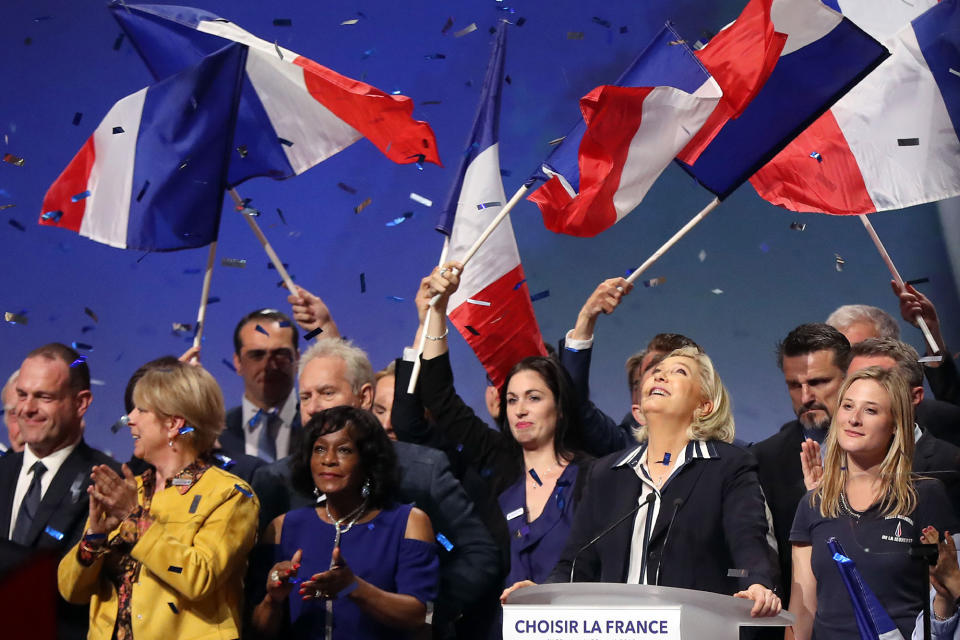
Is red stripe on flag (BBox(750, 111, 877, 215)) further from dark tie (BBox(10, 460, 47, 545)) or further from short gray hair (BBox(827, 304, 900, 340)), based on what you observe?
dark tie (BBox(10, 460, 47, 545))

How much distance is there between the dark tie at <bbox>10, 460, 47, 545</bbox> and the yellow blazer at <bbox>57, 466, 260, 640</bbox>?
45 cm

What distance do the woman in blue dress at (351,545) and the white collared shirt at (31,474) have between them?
0.80 meters

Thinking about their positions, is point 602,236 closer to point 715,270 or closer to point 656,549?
point 715,270

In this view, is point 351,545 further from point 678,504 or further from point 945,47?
point 945,47

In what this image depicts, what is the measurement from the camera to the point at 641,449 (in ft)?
9.50

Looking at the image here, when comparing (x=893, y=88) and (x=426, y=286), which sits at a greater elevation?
(x=893, y=88)

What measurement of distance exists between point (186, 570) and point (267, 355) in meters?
1.44

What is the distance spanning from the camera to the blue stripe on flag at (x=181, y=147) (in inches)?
161

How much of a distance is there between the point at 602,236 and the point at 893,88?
1859 millimetres

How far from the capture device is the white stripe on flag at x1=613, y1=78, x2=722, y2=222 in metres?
3.56

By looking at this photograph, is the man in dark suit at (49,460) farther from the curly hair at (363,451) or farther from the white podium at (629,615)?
the white podium at (629,615)

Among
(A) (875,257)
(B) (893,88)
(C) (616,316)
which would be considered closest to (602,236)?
(C) (616,316)

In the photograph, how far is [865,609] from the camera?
2432 mm

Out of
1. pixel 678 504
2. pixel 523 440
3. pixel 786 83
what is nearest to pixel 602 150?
pixel 786 83
